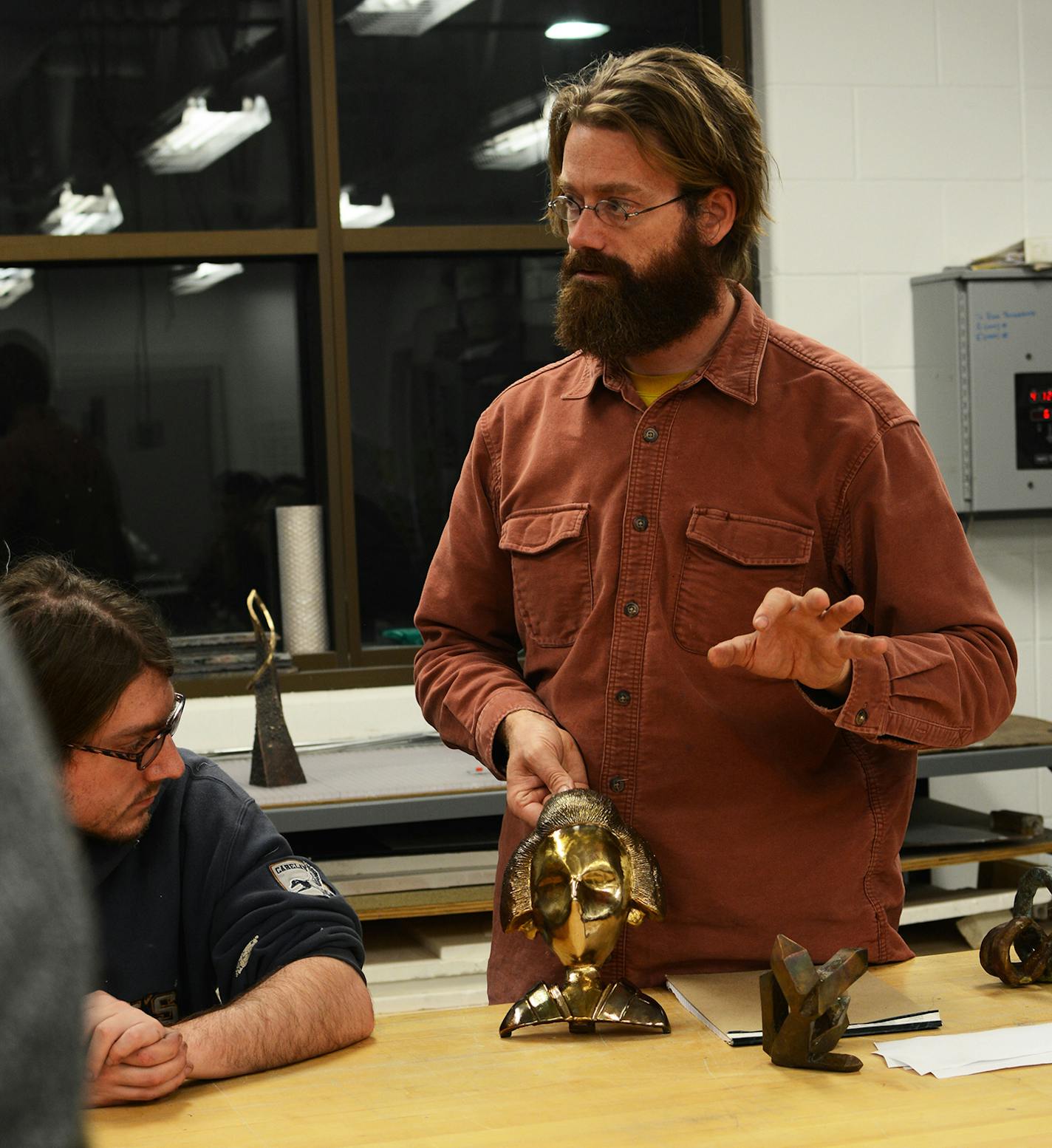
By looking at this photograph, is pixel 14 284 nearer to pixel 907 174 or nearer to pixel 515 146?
pixel 515 146

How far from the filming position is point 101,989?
5.64 feet

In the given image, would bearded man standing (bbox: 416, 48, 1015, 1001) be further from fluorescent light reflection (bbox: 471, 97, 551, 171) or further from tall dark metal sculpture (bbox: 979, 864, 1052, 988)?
fluorescent light reflection (bbox: 471, 97, 551, 171)

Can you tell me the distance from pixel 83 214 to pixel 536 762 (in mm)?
2786

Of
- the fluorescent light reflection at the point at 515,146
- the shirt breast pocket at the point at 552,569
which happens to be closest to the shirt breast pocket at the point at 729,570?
the shirt breast pocket at the point at 552,569

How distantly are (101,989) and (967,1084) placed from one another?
3.20 feet

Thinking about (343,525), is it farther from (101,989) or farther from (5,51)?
(101,989)

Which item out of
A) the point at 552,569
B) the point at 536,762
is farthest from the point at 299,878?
the point at 552,569

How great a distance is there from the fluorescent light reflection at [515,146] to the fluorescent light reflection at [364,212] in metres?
0.28

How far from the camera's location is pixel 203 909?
5.98 ft

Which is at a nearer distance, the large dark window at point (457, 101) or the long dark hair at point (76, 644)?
the long dark hair at point (76, 644)

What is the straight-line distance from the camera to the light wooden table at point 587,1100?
50.5 inches

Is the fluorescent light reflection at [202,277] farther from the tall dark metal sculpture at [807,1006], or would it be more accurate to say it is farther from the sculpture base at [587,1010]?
the tall dark metal sculpture at [807,1006]

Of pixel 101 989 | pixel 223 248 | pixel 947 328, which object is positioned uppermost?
pixel 223 248

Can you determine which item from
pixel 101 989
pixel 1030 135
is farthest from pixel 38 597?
pixel 1030 135
